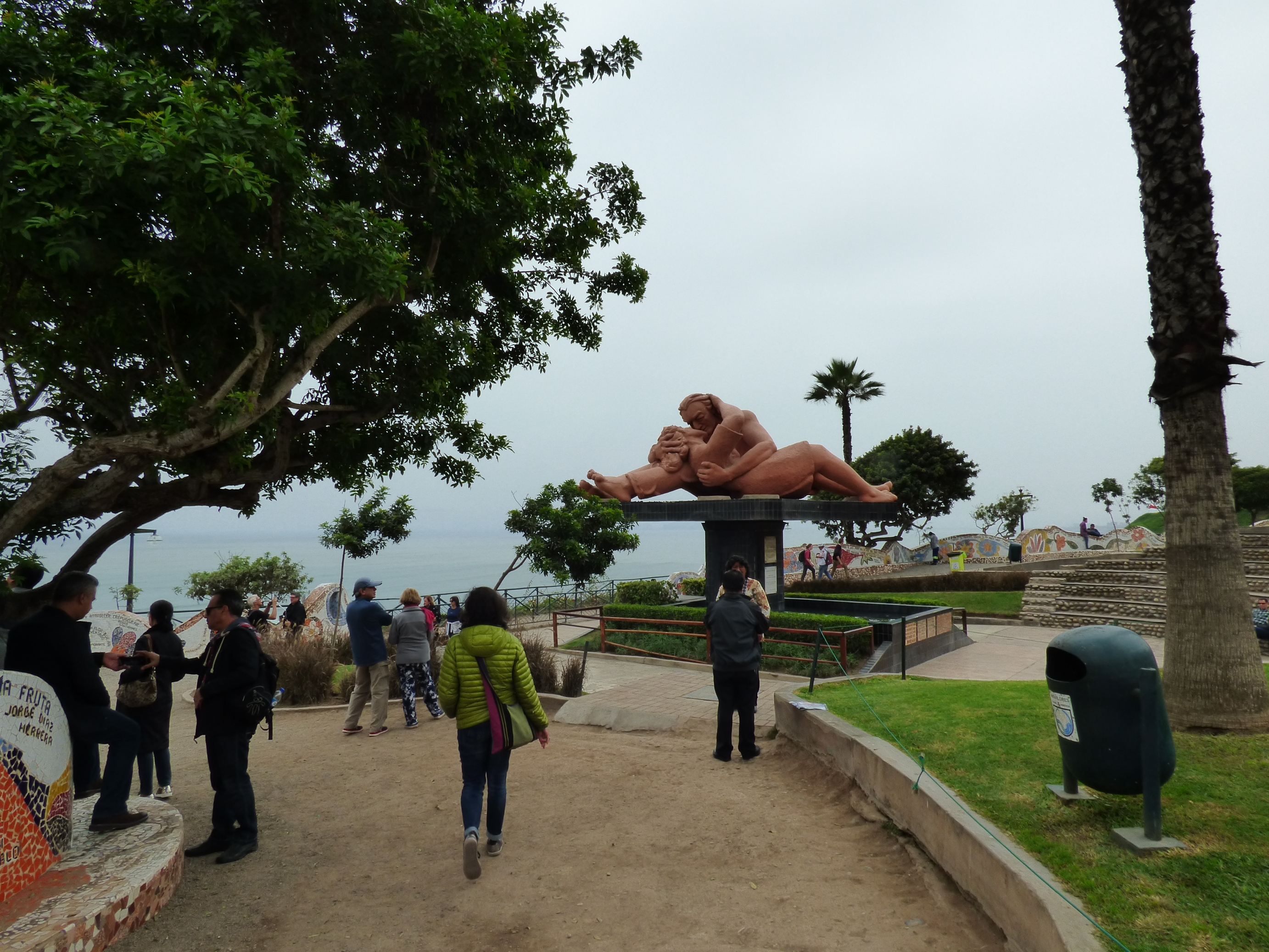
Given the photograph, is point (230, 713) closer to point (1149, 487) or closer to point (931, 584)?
point (931, 584)

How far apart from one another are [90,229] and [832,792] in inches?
260

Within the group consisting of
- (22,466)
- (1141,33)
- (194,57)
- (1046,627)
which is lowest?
(1046,627)

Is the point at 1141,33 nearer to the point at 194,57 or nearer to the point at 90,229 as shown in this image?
the point at 194,57

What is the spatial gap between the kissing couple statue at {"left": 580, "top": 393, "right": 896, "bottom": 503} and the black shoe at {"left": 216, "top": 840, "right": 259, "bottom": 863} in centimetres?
1203

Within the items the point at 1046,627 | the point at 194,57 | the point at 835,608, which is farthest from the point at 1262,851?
the point at 1046,627

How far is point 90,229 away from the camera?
175 inches

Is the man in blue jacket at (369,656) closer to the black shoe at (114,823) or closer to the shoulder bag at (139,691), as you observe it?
the shoulder bag at (139,691)

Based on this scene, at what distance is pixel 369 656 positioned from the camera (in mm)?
8312

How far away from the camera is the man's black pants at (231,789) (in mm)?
→ 5023

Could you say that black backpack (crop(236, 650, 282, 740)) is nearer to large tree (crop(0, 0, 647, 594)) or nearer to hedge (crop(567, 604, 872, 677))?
large tree (crop(0, 0, 647, 594))

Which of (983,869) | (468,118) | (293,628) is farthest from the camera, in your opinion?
(293,628)

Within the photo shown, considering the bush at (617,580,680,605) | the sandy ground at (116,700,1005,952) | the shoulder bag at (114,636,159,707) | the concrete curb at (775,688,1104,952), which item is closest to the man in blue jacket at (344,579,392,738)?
the sandy ground at (116,700,1005,952)

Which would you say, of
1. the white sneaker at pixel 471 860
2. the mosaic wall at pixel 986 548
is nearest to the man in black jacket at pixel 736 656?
the white sneaker at pixel 471 860

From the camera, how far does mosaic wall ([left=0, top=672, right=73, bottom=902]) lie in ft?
12.2
